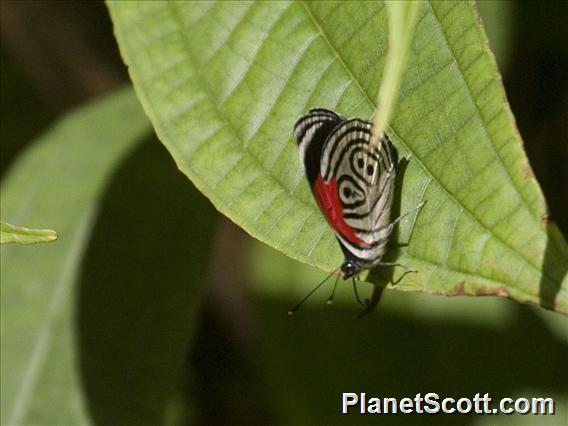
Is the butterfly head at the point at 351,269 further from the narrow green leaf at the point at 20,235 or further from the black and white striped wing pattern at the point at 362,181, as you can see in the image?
the narrow green leaf at the point at 20,235

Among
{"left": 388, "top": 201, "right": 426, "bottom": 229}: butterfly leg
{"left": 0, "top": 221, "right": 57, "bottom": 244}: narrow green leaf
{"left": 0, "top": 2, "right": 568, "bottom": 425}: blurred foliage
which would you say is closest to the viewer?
{"left": 0, "top": 221, "right": 57, "bottom": 244}: narrow green leaf

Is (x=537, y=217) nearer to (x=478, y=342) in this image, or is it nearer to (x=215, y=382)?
(x=478, y=342)

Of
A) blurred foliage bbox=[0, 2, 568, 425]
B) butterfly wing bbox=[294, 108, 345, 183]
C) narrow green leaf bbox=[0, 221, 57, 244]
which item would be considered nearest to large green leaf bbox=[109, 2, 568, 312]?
butterfly wing bbox=[294, 108, 345, 183]

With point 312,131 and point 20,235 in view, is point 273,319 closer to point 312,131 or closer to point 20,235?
point 312,131

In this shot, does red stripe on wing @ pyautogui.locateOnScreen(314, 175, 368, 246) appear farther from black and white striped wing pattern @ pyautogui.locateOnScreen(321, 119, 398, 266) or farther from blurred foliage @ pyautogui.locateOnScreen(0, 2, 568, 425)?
blurred foliage @ pyautogui.locateOnScreen(0, 2, 568, 425)

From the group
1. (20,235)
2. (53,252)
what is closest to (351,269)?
(20,235)

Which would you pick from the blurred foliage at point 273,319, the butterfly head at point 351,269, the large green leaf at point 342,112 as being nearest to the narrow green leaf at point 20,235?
the large green leaf at point 342,112

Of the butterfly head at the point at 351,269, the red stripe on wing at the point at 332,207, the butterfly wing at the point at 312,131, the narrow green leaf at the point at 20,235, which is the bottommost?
the narrow green leaf at the point at 20,235

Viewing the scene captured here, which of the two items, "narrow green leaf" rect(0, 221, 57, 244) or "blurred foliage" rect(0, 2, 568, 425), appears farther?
"blurred foliage" rect(0, 2, 568, 425)
